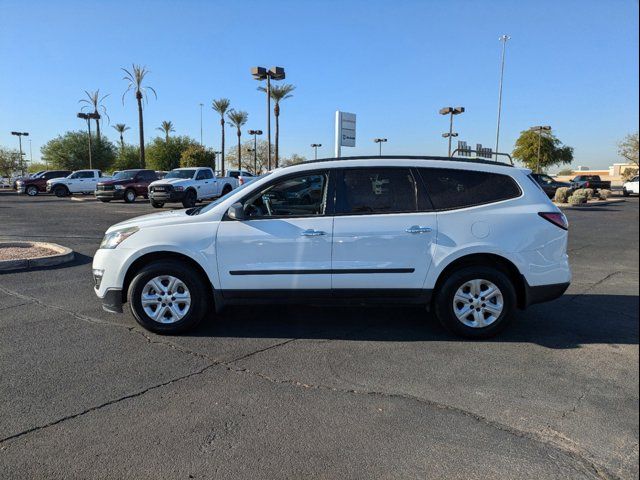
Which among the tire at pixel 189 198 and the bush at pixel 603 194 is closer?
the tire at pixel 189 198

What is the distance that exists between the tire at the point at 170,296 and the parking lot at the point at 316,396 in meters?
0.16

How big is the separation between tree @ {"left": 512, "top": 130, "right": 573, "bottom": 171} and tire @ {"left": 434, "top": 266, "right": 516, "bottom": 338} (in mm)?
59673

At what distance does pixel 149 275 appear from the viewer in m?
4.95

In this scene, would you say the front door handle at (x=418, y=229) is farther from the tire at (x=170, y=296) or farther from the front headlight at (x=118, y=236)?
the front headlight at (x=118, y=236)

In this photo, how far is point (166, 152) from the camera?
221 feet

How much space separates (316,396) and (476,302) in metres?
2.05

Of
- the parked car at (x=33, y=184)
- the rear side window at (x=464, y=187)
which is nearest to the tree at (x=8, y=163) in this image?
the parked car at (x=33, y=184)

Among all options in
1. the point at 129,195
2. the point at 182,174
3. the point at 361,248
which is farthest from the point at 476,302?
the point at 129,195

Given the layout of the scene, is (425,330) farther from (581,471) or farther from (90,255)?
(90,255)

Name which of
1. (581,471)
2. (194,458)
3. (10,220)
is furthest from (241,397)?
(10,220)

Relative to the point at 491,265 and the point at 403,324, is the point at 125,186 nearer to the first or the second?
the point at 403,324

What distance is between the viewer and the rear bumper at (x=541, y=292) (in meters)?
4.87

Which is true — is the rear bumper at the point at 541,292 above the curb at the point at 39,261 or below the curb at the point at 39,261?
above

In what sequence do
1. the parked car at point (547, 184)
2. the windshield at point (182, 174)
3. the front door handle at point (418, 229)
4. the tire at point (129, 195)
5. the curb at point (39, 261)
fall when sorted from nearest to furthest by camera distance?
1. the front door handle at point (418, 229)
2. the curb at point (39, 261)
3. the windshield at point (182, 174)
4. the tire at point (129, 195)
5. the parked car at point (547, 184)
